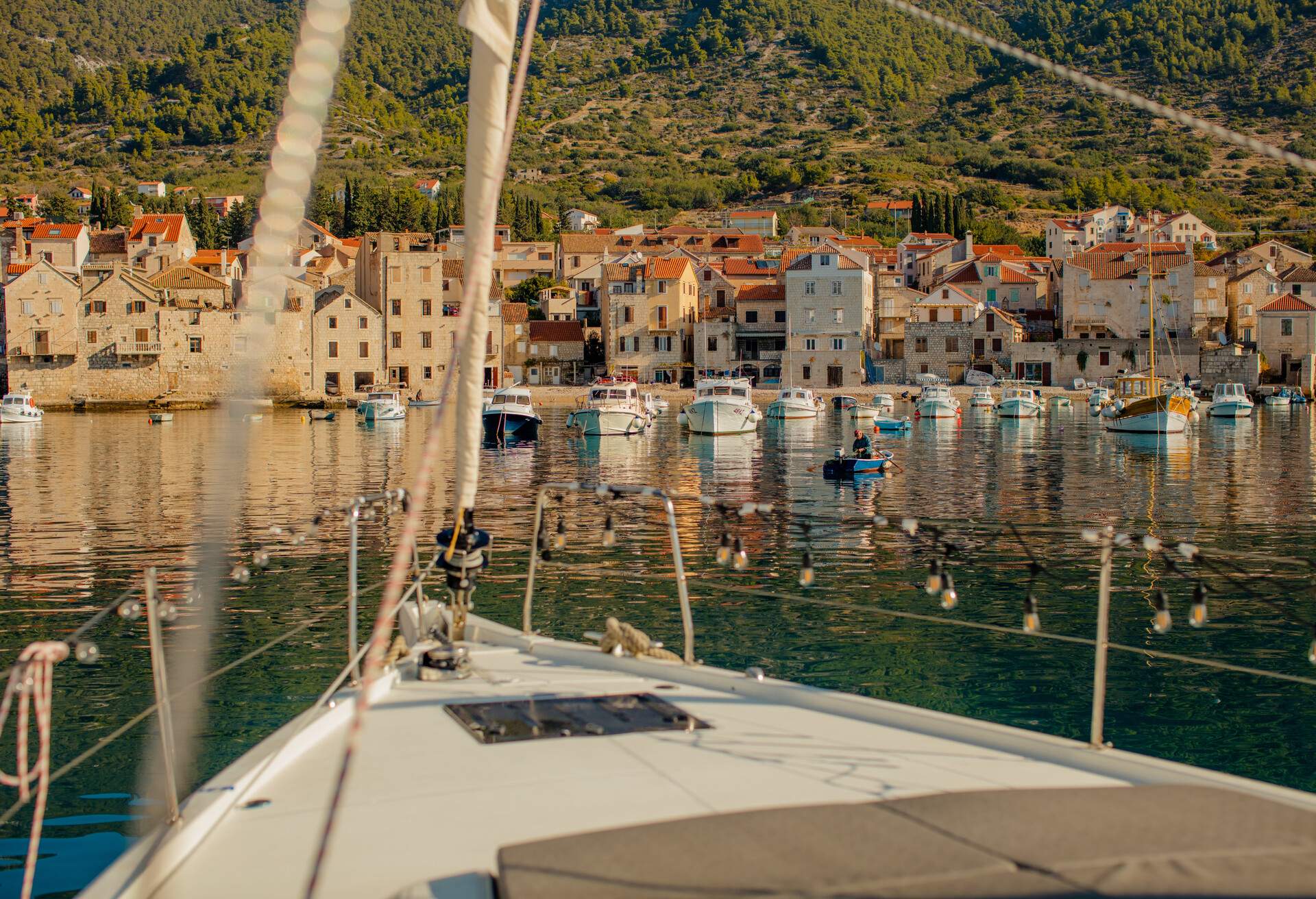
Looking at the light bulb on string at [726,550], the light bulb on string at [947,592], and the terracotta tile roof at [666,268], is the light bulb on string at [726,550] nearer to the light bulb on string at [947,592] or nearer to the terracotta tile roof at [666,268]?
the light bulb on string at [947,592]

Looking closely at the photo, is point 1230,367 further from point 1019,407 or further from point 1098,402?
point 1019,407

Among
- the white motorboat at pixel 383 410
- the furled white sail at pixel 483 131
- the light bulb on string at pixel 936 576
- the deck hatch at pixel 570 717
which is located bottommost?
the deck hatch at pixel 570 717

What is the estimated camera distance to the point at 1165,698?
12664mm

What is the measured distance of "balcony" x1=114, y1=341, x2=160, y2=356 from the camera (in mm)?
82938

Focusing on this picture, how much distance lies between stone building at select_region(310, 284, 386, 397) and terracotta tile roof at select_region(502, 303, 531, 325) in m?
12.4

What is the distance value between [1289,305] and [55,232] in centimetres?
10504

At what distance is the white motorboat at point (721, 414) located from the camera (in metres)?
55.1

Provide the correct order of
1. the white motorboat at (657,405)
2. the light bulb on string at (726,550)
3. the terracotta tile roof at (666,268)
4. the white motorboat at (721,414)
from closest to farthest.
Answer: the light bulb on string at (726,550) → the white motorboat at (721,414) → the white motorboat at (657,405) → the terracotta tile roof at (666,268)

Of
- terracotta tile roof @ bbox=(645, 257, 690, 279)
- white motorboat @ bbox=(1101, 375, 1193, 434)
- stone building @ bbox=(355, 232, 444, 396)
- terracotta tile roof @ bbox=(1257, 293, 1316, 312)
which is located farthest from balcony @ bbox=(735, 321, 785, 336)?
white motorboat @ bbox=(1101, 375, 1193, 434)

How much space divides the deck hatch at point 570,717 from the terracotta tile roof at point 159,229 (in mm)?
115577

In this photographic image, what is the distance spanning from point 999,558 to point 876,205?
14274 cm

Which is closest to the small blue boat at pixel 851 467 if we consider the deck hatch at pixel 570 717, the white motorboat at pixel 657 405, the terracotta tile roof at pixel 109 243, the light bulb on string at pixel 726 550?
the light bulb on string at pixel 726 550

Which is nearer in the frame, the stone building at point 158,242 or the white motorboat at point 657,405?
the white motorboat at point 657,405

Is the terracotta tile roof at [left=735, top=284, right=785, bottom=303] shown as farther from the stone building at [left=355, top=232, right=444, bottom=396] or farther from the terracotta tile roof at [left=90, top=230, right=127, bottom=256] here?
the terracotta tile roof at [left=90, top=230, right=127, bottom=256]
